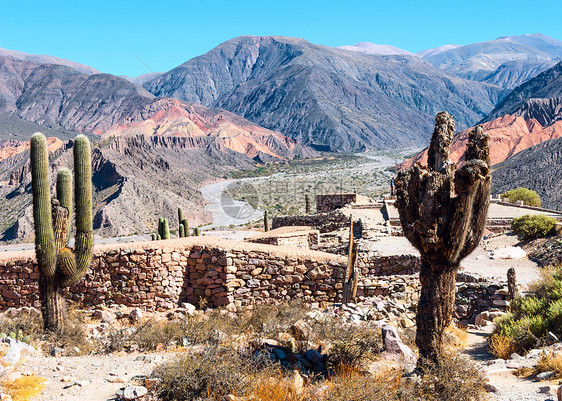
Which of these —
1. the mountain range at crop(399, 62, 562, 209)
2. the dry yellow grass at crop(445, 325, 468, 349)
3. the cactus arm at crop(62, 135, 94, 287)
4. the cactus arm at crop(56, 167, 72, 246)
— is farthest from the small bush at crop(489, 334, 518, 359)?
the mountain range at crop(399, 62, 562, 209)

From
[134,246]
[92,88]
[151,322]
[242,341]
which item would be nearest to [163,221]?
[134,246]

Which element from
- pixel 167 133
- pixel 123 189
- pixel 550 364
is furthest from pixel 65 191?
pixel 167 133

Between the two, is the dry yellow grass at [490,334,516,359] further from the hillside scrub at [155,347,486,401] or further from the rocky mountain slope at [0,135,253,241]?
the rocky mountain slope at [0,135,253,241]

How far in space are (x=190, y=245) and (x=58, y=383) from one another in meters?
5.13

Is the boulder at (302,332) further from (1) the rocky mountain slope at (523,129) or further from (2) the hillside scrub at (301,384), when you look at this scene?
(1) the rocky mountain slope at (523,129)

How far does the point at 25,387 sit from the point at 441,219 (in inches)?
212

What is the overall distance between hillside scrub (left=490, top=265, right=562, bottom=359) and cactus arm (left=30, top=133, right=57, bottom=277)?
25.7 feet

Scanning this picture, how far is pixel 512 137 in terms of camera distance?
283 ft

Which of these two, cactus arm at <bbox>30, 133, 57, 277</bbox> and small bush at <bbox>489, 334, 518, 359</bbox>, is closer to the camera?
small bush at <bbox>489, 334, 518, 359</bbox>

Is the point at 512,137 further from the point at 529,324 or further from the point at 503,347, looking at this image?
the point at 503,347

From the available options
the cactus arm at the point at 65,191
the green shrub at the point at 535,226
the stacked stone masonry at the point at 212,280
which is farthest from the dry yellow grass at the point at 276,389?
the green shrub at the point at 535,226

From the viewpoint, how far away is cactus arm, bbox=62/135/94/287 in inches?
400

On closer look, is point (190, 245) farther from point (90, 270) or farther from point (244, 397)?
point (244, 397)

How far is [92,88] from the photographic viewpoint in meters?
179
